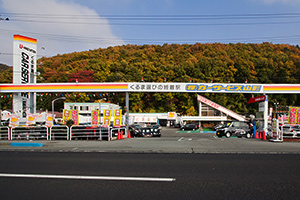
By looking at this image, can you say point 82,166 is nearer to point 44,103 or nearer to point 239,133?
point 239,133

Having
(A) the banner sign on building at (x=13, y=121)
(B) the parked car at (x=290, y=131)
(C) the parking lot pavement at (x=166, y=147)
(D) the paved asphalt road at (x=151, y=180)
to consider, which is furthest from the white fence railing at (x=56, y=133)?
(B) the parked car at (x=290, y=131)

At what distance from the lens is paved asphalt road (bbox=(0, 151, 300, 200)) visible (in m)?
5.82

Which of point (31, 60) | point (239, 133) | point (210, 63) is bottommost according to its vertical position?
point (239, 133)

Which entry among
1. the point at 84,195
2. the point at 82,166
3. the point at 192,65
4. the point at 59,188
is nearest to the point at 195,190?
the point at 84,195

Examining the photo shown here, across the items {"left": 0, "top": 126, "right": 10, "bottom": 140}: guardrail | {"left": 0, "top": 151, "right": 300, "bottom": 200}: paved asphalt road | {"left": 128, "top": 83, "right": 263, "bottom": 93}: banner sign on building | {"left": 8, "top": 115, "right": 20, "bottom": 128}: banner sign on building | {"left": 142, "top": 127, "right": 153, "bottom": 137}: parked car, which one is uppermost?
{"left": 128, "top": 83, "right": 263, "bottom": 93}: banner sign on building

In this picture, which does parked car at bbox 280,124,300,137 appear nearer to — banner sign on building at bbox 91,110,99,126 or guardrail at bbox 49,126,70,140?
banner sign on building at bbox 91,110,99,126

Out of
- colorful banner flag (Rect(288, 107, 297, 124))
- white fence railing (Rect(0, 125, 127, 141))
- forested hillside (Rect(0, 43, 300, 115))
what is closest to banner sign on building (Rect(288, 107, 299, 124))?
colorful banner flag (Rect(288, 107, 297, 124))

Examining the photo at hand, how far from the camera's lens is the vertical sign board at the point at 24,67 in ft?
113

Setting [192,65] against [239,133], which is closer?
[239,133]

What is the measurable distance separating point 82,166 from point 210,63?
64.0 meters

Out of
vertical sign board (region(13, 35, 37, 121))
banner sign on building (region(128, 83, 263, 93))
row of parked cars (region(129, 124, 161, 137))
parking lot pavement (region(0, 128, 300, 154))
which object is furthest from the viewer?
vertical sign board (region(13, 35, 37, 121))

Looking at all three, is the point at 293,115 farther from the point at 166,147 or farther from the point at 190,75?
the point at 190,75

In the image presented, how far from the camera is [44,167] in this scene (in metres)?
8.88

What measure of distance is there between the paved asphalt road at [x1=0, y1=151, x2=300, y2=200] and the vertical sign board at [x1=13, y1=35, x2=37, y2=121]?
88.7 feet
